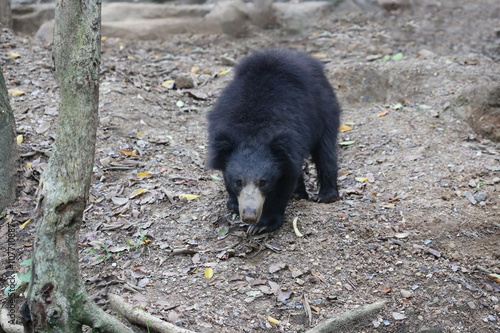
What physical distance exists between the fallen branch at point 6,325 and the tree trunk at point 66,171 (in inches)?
21.7

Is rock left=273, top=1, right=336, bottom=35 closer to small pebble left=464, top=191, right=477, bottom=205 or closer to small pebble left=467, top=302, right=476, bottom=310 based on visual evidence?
small pebble left=464, top=191, right=477, bottom=205

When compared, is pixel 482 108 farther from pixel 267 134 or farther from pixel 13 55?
pixel 13 55

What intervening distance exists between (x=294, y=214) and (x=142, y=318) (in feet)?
5.61


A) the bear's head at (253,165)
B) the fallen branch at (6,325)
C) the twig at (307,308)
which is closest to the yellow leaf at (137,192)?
the bear's head at (253,165)

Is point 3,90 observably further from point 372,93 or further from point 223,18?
point 223,18

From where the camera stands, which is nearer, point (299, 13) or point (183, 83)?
point (183, 83)

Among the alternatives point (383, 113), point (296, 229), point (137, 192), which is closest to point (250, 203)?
point (296, 229)

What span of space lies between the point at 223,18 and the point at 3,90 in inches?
204

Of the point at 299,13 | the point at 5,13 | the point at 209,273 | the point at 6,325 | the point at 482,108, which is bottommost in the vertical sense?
the point at 6,325

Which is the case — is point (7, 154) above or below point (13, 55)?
below

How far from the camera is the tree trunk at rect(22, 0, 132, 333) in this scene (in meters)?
2.40

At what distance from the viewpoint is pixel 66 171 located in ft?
7.97

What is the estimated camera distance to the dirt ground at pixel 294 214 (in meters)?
3.30

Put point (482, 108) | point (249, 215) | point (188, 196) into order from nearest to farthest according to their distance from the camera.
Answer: point (249, 215)
point (188, 196)
point (482, 108)
